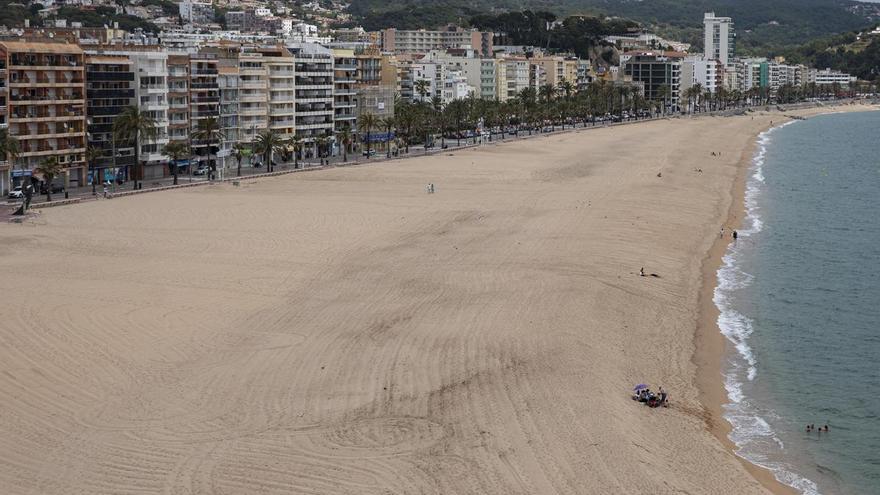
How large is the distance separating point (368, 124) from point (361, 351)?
203 feet

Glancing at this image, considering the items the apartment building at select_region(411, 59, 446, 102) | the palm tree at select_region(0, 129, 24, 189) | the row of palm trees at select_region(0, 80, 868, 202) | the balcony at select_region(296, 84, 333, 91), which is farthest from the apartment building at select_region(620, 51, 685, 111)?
the palm tree at select_region(0, 129, 24, 189)

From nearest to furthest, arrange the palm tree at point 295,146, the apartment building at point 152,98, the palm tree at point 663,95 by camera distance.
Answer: the apartment building at point 152,98 < the palm tree at point 295,146 < the palm tree at point 663,95

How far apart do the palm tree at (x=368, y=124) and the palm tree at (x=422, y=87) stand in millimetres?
24324

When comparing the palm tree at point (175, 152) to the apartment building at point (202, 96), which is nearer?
the palm tree at point (175, 152)

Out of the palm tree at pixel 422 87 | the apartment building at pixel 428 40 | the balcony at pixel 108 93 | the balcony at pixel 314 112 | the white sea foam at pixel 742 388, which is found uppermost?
the apartment building at pixel 428 40

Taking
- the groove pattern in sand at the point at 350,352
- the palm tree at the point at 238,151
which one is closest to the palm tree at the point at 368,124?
the palm tree at the point at 238,151

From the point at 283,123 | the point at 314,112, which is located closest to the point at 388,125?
the point at 314,112

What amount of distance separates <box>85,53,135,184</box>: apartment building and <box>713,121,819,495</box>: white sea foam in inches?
1363

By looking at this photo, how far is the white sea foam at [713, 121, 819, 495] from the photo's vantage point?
838 inches

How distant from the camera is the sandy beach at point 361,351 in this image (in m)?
19.4

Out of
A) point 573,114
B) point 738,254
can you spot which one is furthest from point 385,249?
point 573,114

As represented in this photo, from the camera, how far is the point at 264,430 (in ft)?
68.4

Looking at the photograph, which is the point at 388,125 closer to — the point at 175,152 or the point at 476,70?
the point at 175,152

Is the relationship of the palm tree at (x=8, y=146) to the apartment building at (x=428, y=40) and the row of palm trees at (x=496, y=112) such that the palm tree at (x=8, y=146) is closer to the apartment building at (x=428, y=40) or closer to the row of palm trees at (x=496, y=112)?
the row of palm trees at (x=496, y=112)
